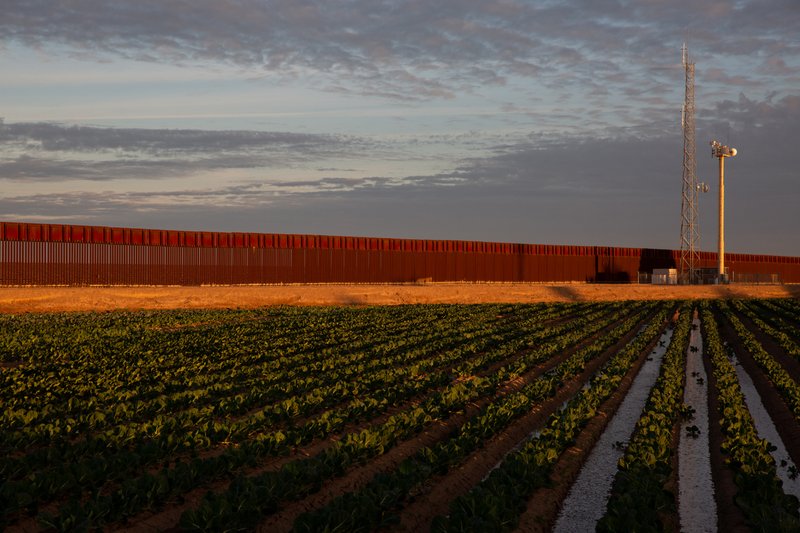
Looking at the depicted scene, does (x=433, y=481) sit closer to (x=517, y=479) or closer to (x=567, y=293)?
(x=517, y=479)

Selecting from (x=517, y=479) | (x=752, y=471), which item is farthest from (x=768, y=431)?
(x=517, y=479)

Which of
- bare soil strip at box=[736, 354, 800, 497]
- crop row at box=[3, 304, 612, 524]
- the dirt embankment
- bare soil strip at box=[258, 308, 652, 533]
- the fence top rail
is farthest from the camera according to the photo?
the fence top rail

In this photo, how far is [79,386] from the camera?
49.4ft

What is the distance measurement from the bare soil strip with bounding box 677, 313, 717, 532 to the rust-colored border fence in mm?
36923

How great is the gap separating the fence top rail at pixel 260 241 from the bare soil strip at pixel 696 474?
37228 millimetres

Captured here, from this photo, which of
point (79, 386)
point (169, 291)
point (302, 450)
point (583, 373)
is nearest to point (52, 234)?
point (169, 291)

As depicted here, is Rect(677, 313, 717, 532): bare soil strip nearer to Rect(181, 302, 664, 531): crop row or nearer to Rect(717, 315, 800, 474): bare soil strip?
Rect(717, 315, 800, 474): bare soil strip

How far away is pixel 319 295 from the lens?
4753cm

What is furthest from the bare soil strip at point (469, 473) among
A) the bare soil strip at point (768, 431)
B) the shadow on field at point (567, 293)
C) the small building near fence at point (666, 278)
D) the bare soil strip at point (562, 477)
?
the small building near fence at point (666, 278)

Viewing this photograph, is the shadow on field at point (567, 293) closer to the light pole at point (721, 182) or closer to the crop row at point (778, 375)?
the light pole at point (721, 182)

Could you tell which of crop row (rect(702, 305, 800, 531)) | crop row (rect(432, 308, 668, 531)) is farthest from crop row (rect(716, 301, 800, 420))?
crop row (rect(432, 308, 668, 531))

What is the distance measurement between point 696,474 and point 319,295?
38647mm

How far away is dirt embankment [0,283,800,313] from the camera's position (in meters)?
40.1

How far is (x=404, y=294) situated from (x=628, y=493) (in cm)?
4237
